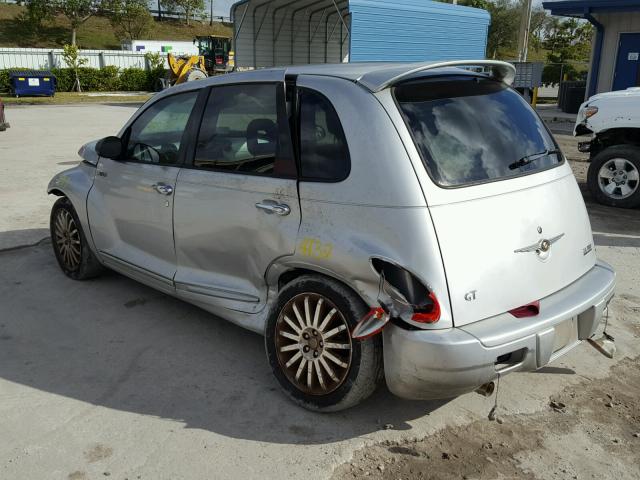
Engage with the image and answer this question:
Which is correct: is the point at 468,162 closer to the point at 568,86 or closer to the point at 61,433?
the point at 61,433

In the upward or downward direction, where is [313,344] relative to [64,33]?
downward

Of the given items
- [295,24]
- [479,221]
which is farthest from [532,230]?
[295,24]

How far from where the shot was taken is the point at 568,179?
11.8 feet

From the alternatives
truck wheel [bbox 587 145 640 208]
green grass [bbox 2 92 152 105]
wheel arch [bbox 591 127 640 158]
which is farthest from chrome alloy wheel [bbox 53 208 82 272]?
green grass [bbox 2 92 152 105]

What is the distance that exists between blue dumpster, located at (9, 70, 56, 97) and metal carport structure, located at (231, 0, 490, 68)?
11839 millimetres

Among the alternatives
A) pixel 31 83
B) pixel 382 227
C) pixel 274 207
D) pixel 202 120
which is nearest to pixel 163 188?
pixel 202 120

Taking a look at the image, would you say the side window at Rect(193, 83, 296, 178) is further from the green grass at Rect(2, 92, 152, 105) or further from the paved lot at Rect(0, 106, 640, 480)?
the green grass at Rect(2, 92, 152, 105)

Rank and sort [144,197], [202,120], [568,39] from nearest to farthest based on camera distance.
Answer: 1. [202,120]
2. [144,197]
3. [568,39]

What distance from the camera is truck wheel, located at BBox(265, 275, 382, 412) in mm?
3086

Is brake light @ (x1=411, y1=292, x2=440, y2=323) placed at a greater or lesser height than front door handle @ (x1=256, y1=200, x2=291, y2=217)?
lesser

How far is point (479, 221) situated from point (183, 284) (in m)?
2.05

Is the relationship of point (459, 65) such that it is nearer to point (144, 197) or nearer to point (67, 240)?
point (144, 197)

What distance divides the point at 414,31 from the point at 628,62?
716 centimetres

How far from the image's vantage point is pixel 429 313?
283cm
